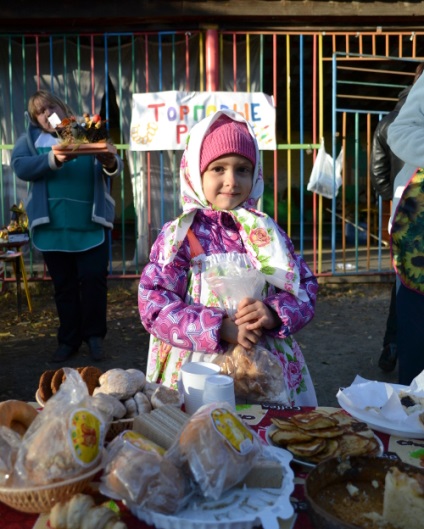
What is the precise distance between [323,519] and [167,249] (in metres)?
1.22

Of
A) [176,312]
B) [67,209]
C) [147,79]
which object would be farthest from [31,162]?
[147,79]

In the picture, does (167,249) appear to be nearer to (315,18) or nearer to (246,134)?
(246,134)

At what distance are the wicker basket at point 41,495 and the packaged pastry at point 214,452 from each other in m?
0.17

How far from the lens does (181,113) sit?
705cm

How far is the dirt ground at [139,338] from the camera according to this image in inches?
180

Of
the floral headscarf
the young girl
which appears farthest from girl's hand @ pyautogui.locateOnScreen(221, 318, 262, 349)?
the floral headscarf

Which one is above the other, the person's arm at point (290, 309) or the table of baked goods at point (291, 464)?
the person's arm at point (290, 309)

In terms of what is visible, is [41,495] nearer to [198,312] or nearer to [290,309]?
→ [198,312]

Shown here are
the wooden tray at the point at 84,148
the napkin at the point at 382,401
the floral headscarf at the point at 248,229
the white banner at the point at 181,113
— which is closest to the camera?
the napkin at the point at 382,401

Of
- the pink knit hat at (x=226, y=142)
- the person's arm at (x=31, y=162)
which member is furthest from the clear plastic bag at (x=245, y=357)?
the person's arm at (x=31, y=162)

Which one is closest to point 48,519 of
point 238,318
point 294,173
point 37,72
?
point 238,318

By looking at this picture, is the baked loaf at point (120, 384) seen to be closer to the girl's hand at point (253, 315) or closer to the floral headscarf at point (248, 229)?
the girl's hand at point (253, 315)

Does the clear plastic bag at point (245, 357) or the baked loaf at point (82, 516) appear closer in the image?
the baked loaf at point (82, 516)

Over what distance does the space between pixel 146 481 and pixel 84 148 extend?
3532 millimetres
